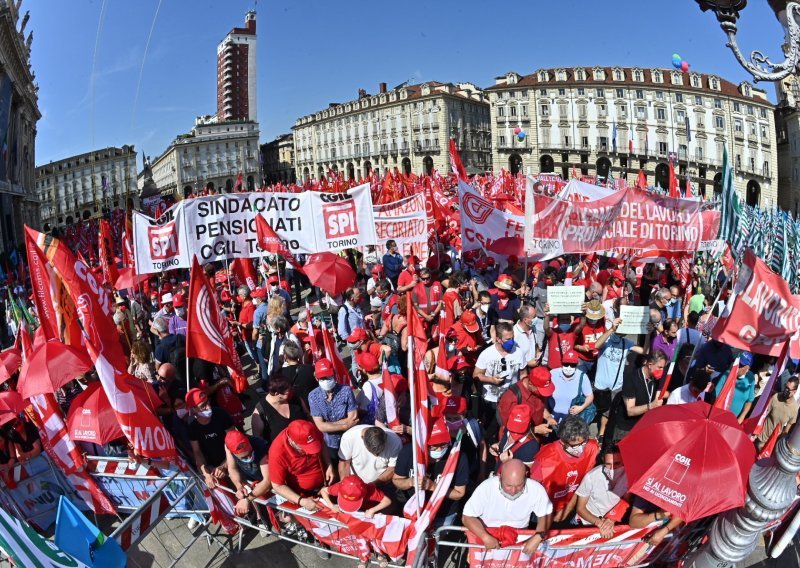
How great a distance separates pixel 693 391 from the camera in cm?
482

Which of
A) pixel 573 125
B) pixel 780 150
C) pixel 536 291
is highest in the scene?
pixel 573 125

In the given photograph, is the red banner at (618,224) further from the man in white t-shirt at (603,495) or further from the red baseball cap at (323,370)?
the man in white t-shirt at (603,495)

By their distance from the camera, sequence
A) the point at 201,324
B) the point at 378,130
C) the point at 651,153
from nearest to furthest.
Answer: the point at 201,324, the point at 651,153, the point at 378,130

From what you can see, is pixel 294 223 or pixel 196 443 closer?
pixel 196 443

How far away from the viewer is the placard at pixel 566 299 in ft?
20.6

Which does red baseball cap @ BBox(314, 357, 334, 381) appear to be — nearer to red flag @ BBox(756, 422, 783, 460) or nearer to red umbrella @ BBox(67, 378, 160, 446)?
red umbrella @ BBox(67, 378, 160, 446)

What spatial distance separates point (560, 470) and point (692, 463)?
915 mm

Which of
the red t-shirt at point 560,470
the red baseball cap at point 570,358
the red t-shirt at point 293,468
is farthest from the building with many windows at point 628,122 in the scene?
the red t-shirt at point 293,468

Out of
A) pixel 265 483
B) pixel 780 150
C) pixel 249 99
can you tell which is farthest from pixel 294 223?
pixel 249 99

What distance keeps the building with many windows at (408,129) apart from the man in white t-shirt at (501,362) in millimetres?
74659

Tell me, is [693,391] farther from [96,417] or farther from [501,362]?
[96,417]

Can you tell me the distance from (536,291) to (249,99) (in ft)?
466

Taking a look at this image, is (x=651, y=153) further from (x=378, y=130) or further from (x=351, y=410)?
(x=351, y=410)

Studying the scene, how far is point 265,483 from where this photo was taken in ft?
14.1
